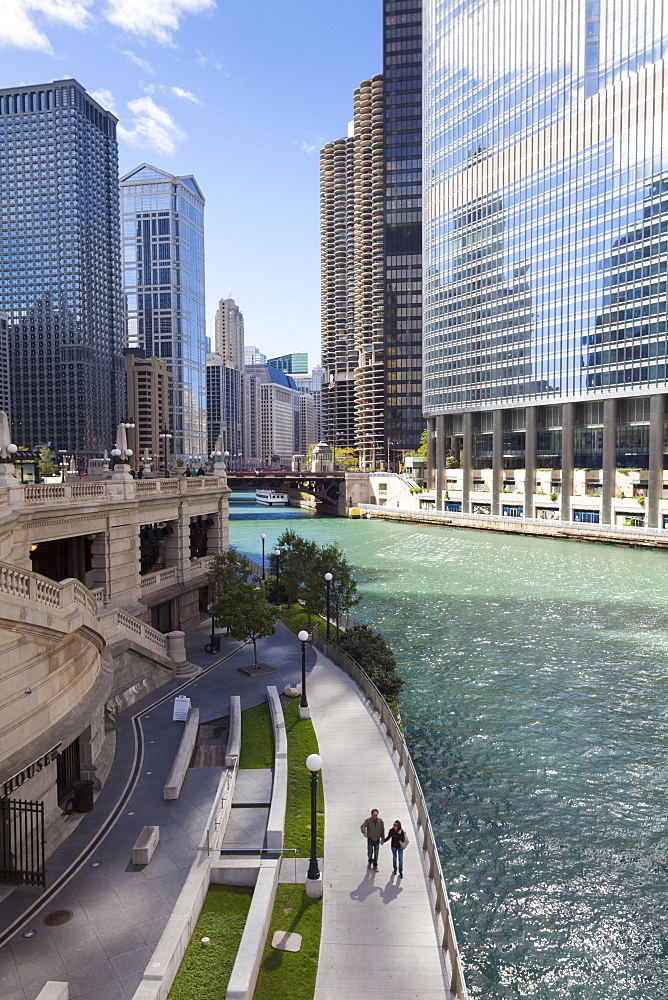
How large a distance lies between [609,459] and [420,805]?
87.9 m

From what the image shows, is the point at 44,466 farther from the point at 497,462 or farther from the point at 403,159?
the point at 403,159

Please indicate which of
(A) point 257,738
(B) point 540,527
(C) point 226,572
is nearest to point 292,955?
(A) point 257,738

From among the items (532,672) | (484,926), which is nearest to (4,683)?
(484,926)

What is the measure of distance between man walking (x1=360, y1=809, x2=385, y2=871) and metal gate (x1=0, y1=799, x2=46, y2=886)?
22.9ft

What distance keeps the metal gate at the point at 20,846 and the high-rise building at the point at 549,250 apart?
87.3 meters

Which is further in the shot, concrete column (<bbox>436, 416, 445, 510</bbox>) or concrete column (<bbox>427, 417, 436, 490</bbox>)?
concrete column (<bbox>427, 417, 436, 490</bbox>)

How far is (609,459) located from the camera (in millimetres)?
96312

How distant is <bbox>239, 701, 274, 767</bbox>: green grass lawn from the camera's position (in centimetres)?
2156

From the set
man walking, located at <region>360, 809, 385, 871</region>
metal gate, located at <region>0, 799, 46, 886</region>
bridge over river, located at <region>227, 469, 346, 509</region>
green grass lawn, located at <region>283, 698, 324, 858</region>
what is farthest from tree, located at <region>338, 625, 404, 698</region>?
bridge over river, located at <region>227, 469, 346, 509</region>

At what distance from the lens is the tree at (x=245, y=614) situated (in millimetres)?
31078

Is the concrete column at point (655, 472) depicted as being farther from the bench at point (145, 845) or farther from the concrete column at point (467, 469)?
the bench at point (145, 845)

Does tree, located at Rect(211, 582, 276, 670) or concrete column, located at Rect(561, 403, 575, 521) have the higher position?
concrete column, located at Rect(561, 403, 575, 521)

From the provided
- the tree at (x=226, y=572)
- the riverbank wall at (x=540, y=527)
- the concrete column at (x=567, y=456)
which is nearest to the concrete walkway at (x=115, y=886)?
the tree at (x=226, y=572)

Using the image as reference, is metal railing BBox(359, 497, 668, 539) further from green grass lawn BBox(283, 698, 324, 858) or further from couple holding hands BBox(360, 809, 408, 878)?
couple holding hands BBox(360, 809, 408, 878)
